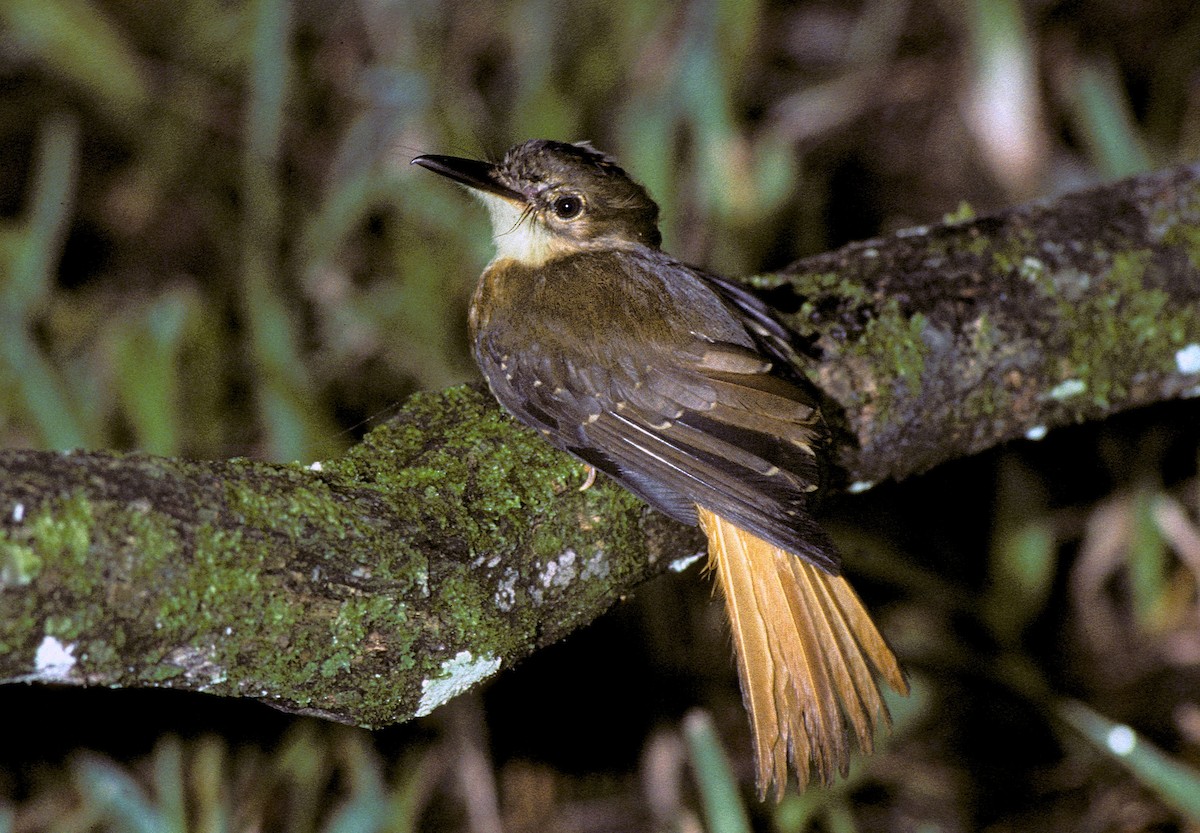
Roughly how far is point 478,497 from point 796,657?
68cm

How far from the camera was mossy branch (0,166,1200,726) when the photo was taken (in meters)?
1.60

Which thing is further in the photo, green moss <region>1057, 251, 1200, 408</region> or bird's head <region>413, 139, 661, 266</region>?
bird's head <region>413, 139, 661, 266</region>

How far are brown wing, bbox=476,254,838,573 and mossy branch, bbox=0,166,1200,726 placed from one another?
0.26 ft

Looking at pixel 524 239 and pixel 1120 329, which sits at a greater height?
pixel 524 239

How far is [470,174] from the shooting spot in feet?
9.05

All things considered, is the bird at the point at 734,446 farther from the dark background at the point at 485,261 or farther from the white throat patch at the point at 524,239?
the dark background at the point at 485,261

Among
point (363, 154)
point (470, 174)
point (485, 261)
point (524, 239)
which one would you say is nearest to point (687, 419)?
point (524, 239)

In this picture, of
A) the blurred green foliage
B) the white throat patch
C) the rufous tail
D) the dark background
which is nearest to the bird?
the rufous tail

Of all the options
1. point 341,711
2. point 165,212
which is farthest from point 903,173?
point 341,711

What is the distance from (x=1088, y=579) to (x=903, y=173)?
2.29 meters

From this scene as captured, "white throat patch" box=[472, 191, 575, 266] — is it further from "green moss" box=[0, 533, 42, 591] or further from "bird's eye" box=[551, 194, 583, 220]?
"green moss" box=[0, 533, 42, 591]

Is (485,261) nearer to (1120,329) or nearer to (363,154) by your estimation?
(363,154)

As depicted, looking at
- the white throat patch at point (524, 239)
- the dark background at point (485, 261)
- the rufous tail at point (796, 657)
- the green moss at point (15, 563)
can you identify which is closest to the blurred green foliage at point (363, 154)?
the dark background at point (485, 261)

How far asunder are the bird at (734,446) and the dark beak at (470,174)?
316mm
